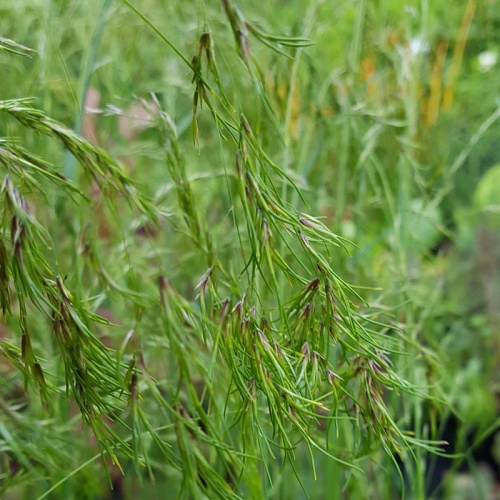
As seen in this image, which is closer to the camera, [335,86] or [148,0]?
[335,86]

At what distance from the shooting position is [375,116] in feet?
2.65

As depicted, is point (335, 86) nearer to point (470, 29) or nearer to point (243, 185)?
point (243, 185)

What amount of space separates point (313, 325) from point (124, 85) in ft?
2.31

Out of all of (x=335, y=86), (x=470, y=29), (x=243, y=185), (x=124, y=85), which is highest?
(x=470, y=29)

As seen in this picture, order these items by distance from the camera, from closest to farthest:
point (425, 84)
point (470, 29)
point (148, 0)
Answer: point (425, 84), point (148, 0), point (470, 29)

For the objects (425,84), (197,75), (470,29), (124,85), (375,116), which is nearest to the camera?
(197,75)

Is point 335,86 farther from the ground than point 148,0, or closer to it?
closer to it

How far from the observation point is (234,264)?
85cm

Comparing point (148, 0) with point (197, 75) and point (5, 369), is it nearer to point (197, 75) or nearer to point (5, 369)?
point (5, 369)

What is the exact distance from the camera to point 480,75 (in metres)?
1.81

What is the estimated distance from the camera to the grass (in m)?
0.39

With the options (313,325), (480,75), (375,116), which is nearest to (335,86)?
(375,116)

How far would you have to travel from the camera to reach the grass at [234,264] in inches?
15.2

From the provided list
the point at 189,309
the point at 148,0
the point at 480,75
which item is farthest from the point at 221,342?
the point at 480,75
